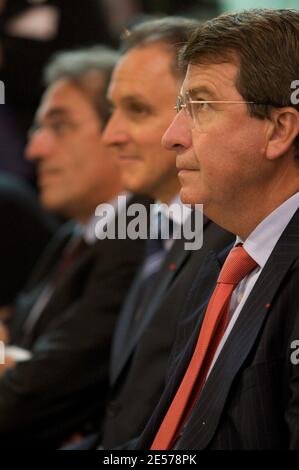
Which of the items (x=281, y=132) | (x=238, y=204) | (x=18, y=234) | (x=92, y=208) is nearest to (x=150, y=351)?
(x=238, y=204)

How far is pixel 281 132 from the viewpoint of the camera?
1.44m

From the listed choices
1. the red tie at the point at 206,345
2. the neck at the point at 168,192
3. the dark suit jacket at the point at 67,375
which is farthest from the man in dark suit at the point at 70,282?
the red tie at the point at 206,345

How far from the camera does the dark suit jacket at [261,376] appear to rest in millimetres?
1294

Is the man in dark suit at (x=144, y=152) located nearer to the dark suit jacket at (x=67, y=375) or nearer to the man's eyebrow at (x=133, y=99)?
the man's eyebrow at (x=133, y=99)

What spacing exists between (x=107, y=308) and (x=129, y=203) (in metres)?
0.34

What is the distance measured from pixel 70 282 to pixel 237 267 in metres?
1.14

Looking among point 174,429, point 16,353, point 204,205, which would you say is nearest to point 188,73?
point 204,205

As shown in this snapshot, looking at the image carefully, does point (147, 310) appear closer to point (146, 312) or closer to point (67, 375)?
point (146, 312)

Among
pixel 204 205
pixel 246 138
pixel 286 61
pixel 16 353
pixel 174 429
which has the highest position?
pixel 286 61

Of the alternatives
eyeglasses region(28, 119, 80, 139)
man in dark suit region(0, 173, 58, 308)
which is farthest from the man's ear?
man in dark suit region(0, 173, 58, 308)

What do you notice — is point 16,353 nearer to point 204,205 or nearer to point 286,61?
point 204,205

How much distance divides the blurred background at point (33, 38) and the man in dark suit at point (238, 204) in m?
2.21

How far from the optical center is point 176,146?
1.54 m

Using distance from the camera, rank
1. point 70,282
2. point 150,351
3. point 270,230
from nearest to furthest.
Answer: point 270,230, point 150,351, point 70,282
